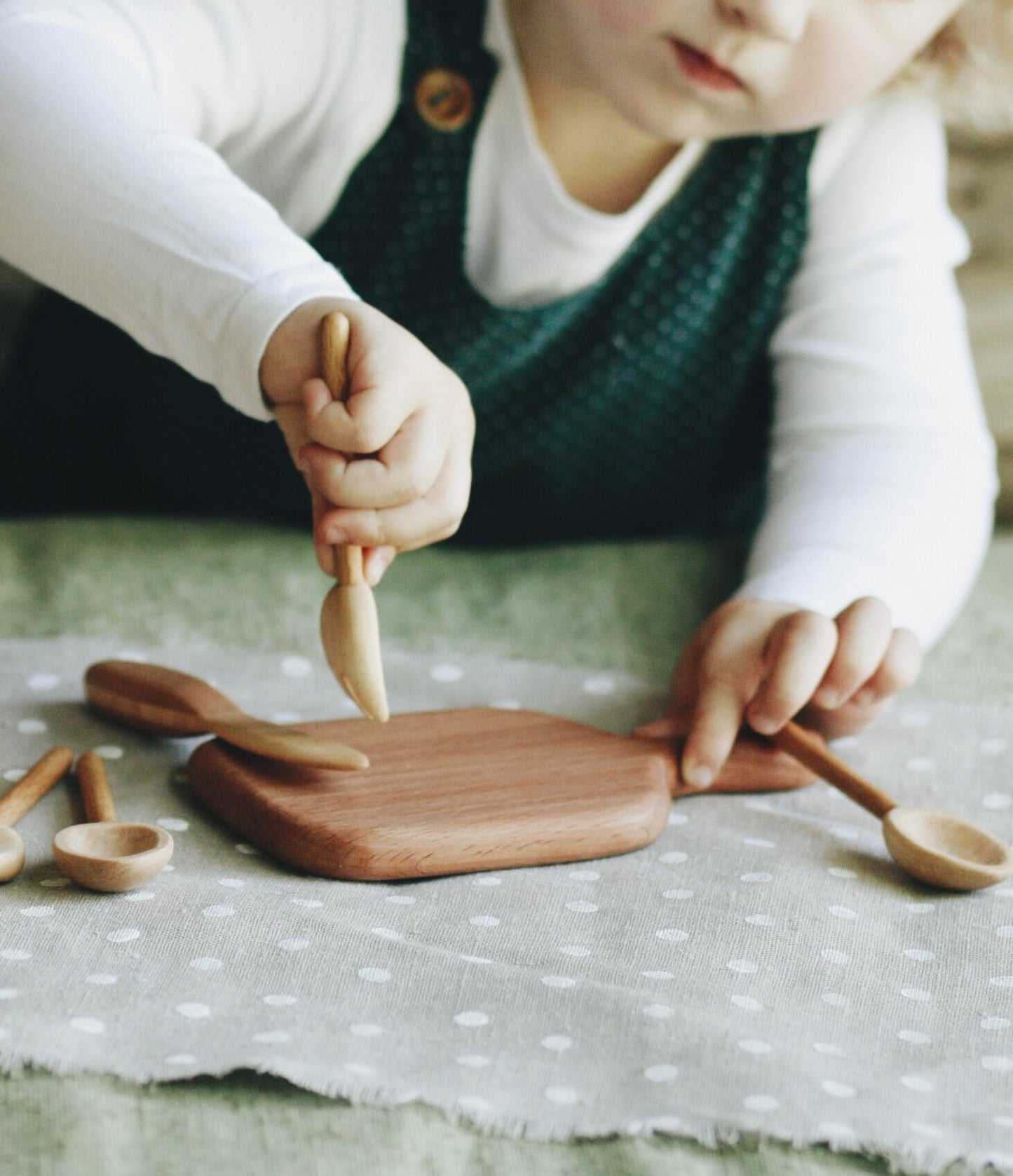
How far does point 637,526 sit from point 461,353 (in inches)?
8.4

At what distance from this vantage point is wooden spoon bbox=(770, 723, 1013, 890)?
1.49 feet

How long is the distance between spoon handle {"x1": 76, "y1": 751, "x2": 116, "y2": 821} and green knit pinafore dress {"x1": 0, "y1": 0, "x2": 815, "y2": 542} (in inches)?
13.8

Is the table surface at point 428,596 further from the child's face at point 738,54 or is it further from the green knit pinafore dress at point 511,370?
the child's face at point 738,54

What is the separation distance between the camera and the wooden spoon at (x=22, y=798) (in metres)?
0.40

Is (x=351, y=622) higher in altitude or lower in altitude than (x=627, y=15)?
lower

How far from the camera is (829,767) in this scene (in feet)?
1.69

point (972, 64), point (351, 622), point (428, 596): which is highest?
point (972, 64)

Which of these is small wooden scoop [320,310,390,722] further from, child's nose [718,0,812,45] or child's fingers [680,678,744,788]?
child's nose [718,0,812,45]

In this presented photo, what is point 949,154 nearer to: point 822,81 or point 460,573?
point 822,81

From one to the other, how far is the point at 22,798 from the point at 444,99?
1.37 ft

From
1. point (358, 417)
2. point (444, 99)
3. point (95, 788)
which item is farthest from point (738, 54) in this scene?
point (95, 788)

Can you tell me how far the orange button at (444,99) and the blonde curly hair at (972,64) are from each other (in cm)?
27

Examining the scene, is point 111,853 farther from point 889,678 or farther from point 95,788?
point 889,678

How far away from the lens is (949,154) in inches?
36.8
